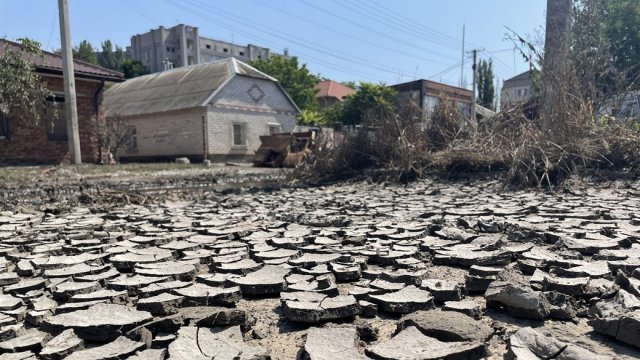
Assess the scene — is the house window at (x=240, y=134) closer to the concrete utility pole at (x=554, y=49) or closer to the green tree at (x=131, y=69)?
the concrete utility pole at (x=554, y=49)

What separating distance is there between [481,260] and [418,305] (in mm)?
796

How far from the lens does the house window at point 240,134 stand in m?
19.0

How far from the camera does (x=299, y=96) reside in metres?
31.6

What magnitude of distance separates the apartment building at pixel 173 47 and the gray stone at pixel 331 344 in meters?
58.8

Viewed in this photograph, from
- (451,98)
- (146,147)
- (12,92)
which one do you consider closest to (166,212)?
(12,92)

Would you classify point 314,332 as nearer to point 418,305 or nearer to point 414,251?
point 418,305

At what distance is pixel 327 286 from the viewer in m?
2.08

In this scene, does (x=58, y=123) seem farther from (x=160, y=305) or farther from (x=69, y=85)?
(x=160, y=305)

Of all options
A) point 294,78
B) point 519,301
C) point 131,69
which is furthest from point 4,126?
point 131,69

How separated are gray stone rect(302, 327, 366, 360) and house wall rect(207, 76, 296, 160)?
16.9 meters

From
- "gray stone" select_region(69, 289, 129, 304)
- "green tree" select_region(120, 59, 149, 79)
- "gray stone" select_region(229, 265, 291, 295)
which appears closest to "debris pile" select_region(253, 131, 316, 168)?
"gray stone" select_region(229, 265, 291, 295)

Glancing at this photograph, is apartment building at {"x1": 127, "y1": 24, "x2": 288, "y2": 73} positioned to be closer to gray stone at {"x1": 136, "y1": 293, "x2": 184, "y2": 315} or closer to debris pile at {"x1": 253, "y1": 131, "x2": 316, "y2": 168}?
debris pile at {"x1": 253, "y1": 131, "x2": 316, "y2": 168}

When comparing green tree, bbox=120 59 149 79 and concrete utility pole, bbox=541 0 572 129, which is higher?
green tree, bbox=120 59 149 79

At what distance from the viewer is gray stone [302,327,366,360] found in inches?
56.2
